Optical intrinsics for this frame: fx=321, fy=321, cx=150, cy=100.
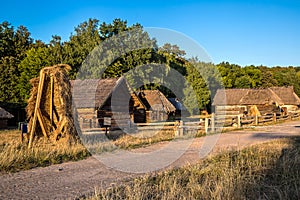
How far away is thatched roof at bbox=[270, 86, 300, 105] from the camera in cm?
5469

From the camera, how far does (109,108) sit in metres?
26.1

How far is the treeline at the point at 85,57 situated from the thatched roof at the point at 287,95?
1212 cm

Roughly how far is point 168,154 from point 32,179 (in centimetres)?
542

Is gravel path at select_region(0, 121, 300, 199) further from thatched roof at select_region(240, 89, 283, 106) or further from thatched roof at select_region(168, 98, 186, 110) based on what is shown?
thatched roof at select_region(168, 98, 186, 110)

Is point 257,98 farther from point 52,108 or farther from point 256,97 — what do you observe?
point 52,108

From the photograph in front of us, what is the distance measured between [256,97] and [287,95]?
639 inches

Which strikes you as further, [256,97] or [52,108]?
[256,97]

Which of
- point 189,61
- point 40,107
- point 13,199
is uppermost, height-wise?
point 189,61

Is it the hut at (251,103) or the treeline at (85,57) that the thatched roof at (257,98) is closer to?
the hut at (251,103)

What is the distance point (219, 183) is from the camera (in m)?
6.63

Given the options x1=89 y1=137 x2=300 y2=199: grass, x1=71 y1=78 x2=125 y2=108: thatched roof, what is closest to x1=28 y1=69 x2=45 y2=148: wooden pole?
x1=89 y1=137 x2=300 y2=199: grass

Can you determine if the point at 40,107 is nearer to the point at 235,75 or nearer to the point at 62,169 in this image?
the point at 62,169

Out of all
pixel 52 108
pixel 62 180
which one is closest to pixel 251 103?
pixel 52 108

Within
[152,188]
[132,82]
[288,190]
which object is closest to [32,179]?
[152,188]
